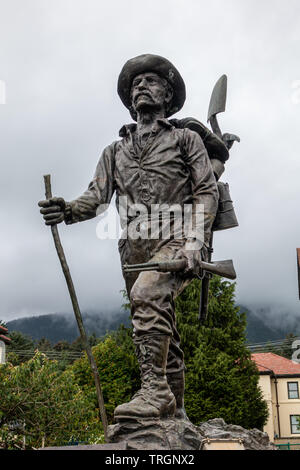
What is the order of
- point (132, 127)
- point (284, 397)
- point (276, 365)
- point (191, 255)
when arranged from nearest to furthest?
point (191, 255) → point (132, 127) → point (284, 397) → point (276, 365)

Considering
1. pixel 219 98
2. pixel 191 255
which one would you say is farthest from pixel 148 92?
pixel 191 255

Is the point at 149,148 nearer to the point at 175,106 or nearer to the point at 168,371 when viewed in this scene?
the point at 175,106

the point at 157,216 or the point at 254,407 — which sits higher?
the point at 157,216

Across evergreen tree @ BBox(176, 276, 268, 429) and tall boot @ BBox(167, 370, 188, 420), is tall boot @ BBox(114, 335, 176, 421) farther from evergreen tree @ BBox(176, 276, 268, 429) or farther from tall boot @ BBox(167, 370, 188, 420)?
evergreen tree @ BBox(176, 276, 268, 429)

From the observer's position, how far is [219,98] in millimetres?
5715

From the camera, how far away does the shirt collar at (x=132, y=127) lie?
492cm

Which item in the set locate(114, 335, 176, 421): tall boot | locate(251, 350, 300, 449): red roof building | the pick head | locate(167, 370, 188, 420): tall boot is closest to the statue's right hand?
locate(114, 335, 176, 421): tall boot

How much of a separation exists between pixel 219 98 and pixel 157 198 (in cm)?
167

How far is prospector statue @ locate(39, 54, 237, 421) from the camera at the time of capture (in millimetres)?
3986

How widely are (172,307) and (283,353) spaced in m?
68.2

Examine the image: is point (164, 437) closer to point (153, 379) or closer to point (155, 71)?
point (153, 379)

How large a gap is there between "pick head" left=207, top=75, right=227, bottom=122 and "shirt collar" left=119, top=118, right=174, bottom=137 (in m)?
0.97

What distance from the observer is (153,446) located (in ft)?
11.3
